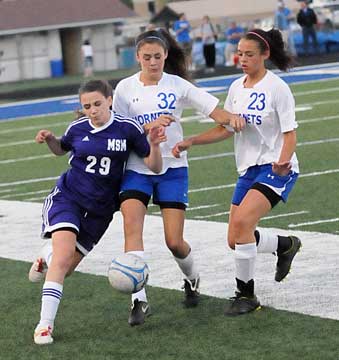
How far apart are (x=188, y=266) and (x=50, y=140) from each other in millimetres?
1251

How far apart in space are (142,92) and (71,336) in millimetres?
1616

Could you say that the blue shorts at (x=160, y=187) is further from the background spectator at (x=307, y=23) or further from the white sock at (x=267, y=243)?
the background spectator at (x=307, y=23)

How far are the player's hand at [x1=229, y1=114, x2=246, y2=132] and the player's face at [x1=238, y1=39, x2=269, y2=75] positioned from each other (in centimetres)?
31

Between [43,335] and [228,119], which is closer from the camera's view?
[43,335]

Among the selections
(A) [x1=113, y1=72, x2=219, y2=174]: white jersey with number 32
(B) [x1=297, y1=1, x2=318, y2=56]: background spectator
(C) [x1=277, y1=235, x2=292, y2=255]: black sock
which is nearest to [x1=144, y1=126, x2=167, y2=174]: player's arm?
(A) [x1=113, y1=72, x2=219, y2=174]: white jersey with number 32

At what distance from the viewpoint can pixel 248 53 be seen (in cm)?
788

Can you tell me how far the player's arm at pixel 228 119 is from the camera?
7.73 meters

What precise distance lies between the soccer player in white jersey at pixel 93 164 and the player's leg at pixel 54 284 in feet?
0.33

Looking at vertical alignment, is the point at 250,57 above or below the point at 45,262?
above

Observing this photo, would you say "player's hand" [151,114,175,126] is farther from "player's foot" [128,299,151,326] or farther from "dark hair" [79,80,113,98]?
"player's foot" [128,299,151,326]

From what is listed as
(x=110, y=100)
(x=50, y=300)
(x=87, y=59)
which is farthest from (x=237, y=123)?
(x=87, y=59)

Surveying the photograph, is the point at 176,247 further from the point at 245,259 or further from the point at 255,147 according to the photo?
the point at 255,147

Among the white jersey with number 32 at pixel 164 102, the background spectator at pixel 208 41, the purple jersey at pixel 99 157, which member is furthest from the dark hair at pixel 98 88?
the background spectator at pixel 208 41

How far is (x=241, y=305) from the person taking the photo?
779cm
